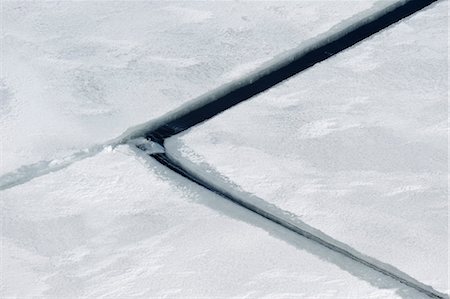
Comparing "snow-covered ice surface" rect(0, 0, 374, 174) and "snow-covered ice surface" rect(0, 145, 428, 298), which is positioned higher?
"snow-covered ice surface" rect(0, 0, 374, 174)

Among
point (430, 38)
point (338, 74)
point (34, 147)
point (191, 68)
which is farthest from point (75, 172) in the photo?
point (430, 38)

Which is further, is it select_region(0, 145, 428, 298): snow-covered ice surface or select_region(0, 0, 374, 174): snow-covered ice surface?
select_region(0, 0, 374, 174): snow-covered ice surface

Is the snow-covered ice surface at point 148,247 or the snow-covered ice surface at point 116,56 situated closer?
the snow-covered ice surface at point 148,247

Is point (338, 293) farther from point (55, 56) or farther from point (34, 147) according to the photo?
point (55, 56)

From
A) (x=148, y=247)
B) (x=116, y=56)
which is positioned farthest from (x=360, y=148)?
(x=116, y=56)

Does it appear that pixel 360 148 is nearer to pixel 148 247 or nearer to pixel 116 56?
pixel 148 247

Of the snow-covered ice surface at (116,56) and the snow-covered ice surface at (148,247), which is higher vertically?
the snow-covered ice surface at (116,56)
